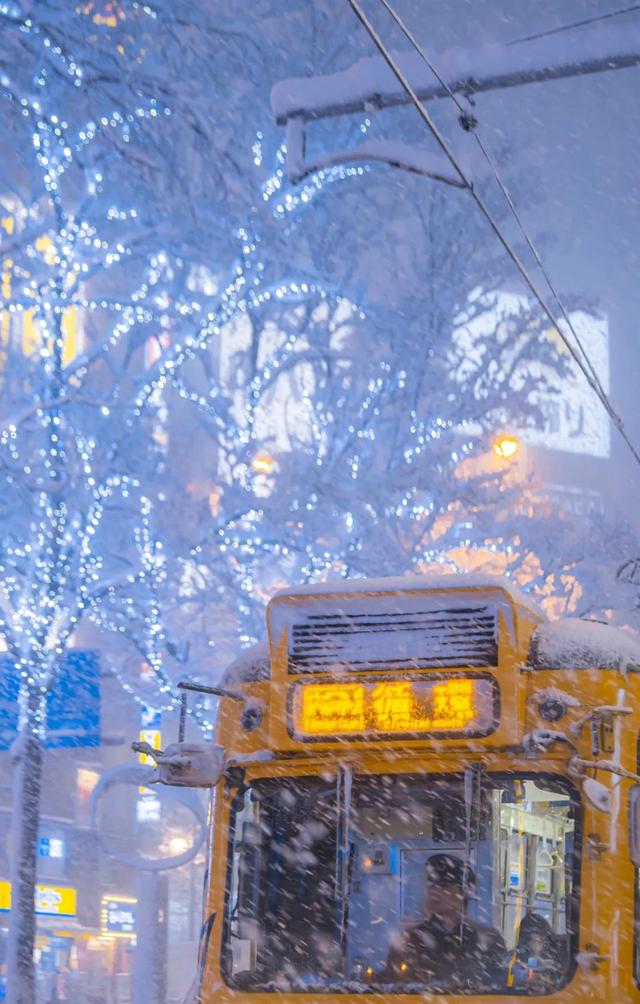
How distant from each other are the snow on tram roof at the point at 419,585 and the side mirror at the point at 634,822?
1106 mm

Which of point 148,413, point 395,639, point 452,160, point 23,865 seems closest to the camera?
point 395,639

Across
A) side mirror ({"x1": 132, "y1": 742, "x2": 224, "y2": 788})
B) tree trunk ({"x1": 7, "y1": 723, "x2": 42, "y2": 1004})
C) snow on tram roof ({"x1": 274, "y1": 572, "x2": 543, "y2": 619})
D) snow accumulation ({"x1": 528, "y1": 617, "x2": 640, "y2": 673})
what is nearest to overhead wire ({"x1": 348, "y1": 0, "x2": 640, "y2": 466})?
snow on tram roof ({"x1": 274, "y1": 572, "x2": 543, "y2": 619})

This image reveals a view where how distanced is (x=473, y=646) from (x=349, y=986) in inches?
64.0

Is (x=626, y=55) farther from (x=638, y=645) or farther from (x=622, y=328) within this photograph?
(x=622, y=328)

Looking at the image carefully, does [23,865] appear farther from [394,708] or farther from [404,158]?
[394,708]

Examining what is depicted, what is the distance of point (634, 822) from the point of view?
626 centimetres

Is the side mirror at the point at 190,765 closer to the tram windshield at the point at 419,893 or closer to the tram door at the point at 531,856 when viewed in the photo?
the tram windshield at the point at 419,893

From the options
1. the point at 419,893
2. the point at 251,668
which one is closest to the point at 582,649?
the point at 419,893

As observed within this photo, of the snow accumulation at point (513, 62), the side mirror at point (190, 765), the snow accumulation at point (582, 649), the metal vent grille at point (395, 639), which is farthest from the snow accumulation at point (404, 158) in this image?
the side mirror at point (190, 765)

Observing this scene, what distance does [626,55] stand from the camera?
9258mm

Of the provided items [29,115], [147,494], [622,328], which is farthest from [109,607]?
[622,328]

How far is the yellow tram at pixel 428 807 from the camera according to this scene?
6.52m

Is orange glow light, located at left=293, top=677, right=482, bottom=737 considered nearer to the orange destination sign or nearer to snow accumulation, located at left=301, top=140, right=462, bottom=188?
the orange destination sign

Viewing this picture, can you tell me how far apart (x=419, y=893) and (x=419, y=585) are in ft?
4.76
